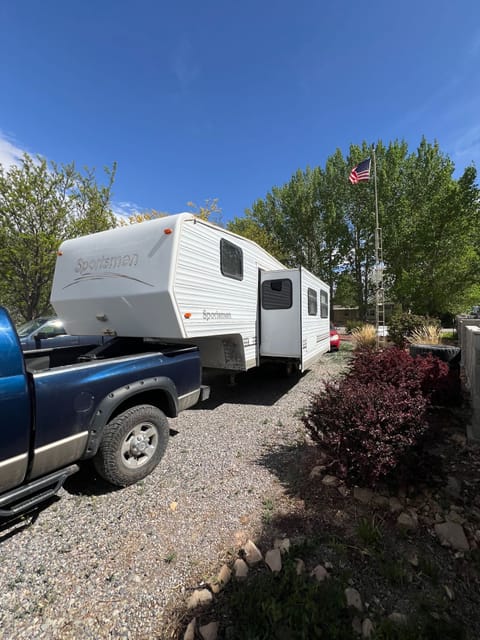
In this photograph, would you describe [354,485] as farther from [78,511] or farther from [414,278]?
[414,278]

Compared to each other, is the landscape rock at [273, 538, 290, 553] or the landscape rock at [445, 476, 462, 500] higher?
the landscape rock at [445, 476, 462, 500]

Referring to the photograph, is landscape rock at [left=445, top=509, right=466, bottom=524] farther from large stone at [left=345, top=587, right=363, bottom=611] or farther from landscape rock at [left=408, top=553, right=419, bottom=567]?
large stone at [left=345, top=587, right=363, bottom=611]

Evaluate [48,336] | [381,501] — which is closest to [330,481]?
[381,501]

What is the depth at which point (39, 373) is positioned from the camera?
7.67 feet

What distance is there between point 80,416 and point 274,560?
6.38 feet

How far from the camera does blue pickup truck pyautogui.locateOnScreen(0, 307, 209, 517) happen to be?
7.04 feet

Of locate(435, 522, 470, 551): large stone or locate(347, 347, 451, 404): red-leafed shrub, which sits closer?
locate(435, 522, 470, 551): large stone

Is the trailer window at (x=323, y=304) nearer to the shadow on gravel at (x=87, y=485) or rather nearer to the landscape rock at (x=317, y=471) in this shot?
the landscape rock at (x=317, y=471)

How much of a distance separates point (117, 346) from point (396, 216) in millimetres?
21842

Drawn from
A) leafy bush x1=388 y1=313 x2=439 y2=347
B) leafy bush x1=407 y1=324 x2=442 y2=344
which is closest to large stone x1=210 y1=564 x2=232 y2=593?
leafy bush x1=407 y1=324 x2=442 y2=344

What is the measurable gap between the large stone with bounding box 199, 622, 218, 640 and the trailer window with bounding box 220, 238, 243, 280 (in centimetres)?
401

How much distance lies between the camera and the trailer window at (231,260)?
15.5 ft

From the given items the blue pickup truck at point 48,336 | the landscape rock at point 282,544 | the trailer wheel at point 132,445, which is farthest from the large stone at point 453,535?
the blue pickup truck at point 48,336

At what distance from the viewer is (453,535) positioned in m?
2.17
